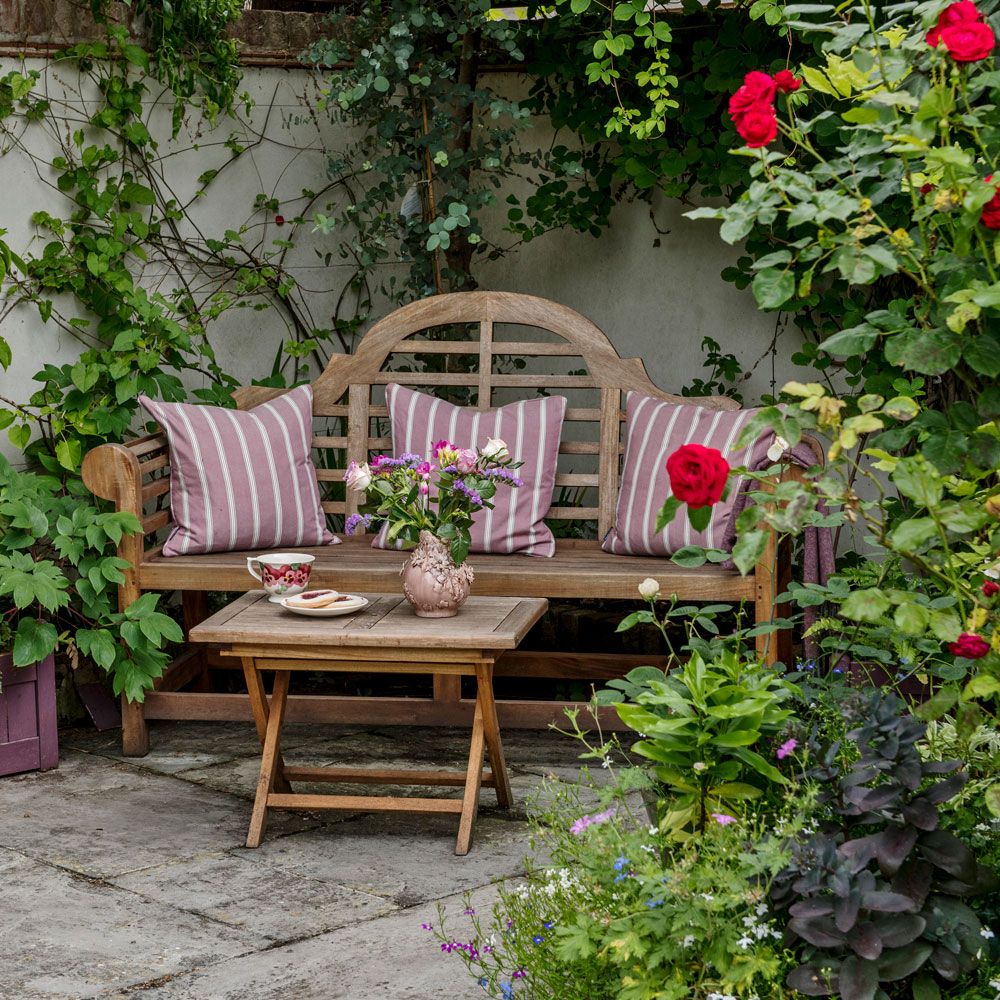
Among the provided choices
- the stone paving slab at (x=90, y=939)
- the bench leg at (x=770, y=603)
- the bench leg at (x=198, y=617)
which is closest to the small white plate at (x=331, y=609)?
the stone paving slab at (x=90, y=939)

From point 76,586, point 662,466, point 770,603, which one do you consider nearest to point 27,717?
point 76,586

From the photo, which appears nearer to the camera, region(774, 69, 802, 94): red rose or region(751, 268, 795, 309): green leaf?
region(751, 268, 795, 309): green leaf

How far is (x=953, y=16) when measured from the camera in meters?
1.81

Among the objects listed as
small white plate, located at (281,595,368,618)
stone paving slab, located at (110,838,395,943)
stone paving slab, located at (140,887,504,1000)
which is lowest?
stone paving slab, located at (110,838,395,943)

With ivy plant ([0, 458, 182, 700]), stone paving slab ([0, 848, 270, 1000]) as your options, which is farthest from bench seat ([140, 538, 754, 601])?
stone paving slab ([0, 848, 270, 1000])

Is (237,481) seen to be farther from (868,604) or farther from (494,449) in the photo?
(868,604)

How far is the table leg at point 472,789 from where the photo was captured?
10.8 feet

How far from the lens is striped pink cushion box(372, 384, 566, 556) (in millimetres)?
4238

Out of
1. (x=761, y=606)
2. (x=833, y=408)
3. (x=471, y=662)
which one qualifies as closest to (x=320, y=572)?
(x=471, y=662)

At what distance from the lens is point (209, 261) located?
4.96 m

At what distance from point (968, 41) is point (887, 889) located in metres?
1.11

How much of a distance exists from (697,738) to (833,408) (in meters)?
0.56

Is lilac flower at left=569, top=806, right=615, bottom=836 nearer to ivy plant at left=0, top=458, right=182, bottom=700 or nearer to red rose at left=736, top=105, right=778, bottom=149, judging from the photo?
red rose at left=736, top=105, right=778, bottom=149

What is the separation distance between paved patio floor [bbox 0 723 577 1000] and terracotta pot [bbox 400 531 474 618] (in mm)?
559
